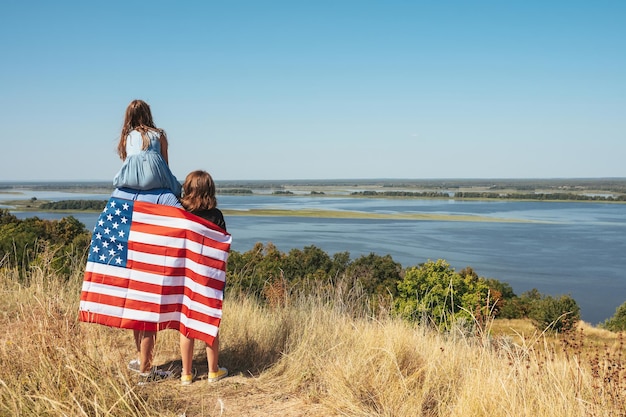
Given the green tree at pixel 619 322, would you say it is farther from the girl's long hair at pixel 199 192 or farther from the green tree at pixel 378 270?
the girl's long hair at pixel 199 192

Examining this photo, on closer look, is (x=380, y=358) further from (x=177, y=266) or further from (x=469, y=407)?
(x=177, y=266)

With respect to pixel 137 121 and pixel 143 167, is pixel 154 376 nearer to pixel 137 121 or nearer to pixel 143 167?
pixel 143 167

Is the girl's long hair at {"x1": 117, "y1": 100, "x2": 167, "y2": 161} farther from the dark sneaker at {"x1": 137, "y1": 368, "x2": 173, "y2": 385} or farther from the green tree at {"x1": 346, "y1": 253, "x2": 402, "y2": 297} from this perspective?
the green tree at {"x1": 346, "y1": 253, "x2": 402, "y2": 297}

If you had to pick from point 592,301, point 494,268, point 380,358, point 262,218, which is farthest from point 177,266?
point 262,218

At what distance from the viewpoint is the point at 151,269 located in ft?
12.4

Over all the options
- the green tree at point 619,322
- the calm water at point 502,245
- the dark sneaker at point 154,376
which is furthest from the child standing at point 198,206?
the calm water at point 502,245

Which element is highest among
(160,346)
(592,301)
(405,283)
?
(160,346)

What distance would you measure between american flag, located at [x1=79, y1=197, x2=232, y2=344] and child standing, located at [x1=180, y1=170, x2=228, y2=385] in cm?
9

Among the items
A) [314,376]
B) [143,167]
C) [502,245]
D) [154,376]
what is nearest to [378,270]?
[314,376]

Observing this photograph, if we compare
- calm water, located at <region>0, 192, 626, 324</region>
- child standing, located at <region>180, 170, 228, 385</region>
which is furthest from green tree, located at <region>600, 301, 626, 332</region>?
child standing, located at <region>180, 170, 228, 385</region>

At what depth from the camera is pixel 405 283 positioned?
22.8m

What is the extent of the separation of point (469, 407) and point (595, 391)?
2.36 ft

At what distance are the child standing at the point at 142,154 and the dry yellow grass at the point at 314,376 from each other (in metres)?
1.00

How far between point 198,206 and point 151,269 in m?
0.54
